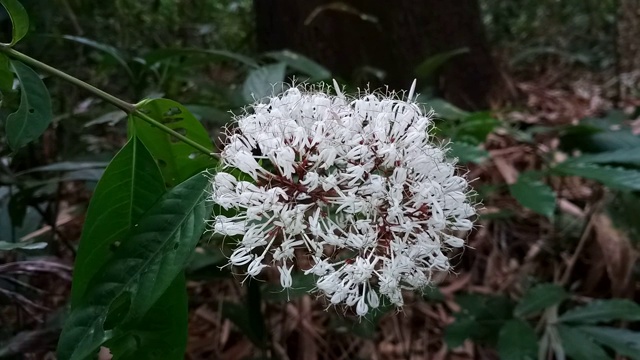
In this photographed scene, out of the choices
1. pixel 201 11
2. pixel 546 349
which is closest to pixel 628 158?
pixel 546 349

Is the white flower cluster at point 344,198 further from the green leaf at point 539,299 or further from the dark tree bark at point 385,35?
the dark tree bark at point 385,35

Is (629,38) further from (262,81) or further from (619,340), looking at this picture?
(262,81)

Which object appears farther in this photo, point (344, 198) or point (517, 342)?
point (517, 342)

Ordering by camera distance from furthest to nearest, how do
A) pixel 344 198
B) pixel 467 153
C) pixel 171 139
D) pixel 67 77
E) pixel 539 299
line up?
pixel 539 299 → pixel 467 153 → pixel 171 139 → pixel 67 77 → pixel 344 198

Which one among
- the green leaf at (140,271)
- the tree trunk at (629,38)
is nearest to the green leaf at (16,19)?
the green leaf at (140,271)

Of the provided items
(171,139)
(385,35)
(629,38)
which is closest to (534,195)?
(171,139)

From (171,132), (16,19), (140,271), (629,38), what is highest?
(16,19)

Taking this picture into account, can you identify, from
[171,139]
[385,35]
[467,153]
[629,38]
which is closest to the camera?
[171,139]
